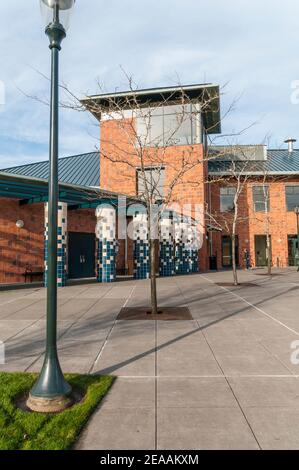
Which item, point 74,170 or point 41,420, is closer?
point 41,420

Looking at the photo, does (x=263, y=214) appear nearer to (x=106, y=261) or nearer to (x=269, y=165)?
(x=269, y=165)

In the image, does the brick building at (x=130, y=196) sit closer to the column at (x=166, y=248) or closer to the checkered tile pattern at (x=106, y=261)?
the checkered tile pattern at (x=106, y=261)

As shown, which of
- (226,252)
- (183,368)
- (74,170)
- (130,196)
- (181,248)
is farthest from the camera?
(74,170)

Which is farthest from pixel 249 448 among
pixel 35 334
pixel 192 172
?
pixel 192 172

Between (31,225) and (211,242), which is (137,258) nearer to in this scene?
(31,225)

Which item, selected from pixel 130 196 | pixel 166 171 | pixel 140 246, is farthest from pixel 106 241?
pixel 166 171

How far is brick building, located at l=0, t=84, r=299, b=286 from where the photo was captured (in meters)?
16.6

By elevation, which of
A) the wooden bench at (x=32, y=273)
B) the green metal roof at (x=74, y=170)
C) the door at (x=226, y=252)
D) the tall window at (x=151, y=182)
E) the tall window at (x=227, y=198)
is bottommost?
the wooden bench at (x=32, y=273)

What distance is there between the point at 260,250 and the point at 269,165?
8.33 m

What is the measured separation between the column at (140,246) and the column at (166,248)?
84.9 inches

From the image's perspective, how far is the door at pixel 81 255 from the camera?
71.3ft

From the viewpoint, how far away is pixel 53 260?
4195mm

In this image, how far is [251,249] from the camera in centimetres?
3081

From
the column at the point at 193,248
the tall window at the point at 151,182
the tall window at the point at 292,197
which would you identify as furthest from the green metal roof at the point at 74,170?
the tall window at the point at 292,197
